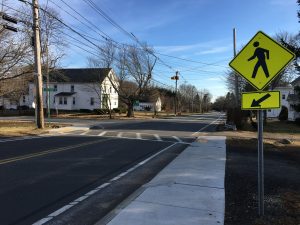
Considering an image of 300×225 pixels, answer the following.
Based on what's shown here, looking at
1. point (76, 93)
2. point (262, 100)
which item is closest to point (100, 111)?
point (76, 93)

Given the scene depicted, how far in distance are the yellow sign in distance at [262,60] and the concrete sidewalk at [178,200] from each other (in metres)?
2.32

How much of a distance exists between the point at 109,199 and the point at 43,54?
116 ft

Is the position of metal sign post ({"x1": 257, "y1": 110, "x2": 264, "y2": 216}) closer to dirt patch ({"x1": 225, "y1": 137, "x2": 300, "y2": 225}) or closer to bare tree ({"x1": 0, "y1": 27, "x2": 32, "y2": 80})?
dirt patch ({"x1": 225, "y1": 137, "x2": 300, "y2": 225})

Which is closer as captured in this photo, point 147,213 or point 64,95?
point 147,213

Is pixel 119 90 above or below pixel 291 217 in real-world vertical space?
above

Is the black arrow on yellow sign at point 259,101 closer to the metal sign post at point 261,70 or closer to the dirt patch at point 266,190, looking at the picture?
the metal sign post at point 261,70

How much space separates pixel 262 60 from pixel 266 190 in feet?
11.1

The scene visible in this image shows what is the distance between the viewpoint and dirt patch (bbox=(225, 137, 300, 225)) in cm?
631

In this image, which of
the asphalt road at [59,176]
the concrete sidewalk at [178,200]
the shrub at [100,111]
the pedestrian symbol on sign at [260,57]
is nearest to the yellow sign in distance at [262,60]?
the pedestrian symbol on sign at [260,57]

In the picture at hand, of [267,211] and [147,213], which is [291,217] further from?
[147,213]

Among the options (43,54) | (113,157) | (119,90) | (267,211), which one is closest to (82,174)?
(113,157)

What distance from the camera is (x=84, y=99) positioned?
242 ft

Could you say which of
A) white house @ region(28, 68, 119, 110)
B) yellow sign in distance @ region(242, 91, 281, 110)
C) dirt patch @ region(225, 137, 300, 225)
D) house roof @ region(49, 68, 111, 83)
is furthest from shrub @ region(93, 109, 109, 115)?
yellow sign in distance @ region(242, 91, 281, 110)

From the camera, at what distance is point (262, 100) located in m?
6.15
